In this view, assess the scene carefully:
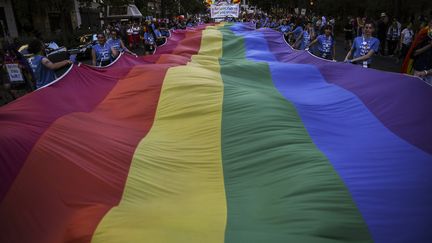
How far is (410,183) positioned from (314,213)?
814 mm

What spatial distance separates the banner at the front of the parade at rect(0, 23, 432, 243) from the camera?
2455 mm

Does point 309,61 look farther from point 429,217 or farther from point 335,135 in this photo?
point 429,217

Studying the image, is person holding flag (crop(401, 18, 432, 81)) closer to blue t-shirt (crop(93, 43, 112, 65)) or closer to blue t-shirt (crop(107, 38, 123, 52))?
blue t-shirt (crop(93, 43, 112, 65))

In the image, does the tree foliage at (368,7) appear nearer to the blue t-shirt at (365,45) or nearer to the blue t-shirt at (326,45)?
the blue t-shirt at (326,45)

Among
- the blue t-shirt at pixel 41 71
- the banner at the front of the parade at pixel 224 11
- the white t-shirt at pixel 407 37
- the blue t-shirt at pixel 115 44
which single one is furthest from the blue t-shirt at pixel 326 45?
the banner at the front of the parade at pixel 224 11

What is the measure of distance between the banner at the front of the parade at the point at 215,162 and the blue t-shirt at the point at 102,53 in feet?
12.4

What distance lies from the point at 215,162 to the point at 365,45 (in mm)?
4937

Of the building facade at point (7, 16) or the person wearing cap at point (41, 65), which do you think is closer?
the person wearing cap at point (41, 65)

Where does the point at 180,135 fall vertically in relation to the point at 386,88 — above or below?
below

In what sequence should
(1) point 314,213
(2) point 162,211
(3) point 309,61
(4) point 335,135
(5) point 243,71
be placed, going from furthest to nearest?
(3) point 309,61 → (5) point 243,71 → (4) point 335,135 → (2) point 162,211 → (1) point 314,213

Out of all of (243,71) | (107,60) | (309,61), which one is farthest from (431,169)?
(107,60)

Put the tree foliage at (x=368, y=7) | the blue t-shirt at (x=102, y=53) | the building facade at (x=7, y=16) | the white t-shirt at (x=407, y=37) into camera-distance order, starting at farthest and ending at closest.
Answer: the building facade at (x=7, y=16) < the tree foliage at (x=368, y=7) < the white t-shirt at (x=407, y=37) < the blue t-shirt at (x=102, y=53)

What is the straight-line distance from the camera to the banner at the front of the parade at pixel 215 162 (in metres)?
2.46

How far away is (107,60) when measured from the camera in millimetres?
8836
